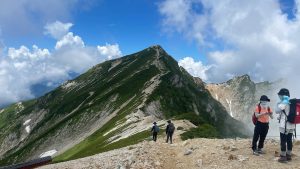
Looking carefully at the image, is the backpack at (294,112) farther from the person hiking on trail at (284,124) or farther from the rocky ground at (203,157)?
the rocky ground at (203,157)

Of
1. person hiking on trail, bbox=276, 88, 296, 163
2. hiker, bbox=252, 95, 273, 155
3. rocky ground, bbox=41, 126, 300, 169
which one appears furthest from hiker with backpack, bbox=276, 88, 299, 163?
hiker, bbox=252, 95, 273, 155

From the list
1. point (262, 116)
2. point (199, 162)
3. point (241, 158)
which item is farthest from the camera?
point (199, 162)

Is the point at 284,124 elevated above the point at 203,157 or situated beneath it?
elevated above

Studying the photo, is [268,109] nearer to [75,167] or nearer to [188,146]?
[188,146]

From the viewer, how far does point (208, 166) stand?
85.8ft

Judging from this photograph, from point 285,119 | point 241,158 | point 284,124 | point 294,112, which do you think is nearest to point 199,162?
point 241,158

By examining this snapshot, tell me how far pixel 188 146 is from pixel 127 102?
141 metres

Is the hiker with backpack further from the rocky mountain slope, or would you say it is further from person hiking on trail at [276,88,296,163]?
the rocky mountain slope

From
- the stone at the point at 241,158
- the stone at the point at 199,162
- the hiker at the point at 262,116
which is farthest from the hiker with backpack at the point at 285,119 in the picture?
the stone at the point at 199,162

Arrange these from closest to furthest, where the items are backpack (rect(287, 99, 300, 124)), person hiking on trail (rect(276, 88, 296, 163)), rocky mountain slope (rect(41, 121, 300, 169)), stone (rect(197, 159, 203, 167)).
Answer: backpack (rect(287, 99, 300, 124)) < person hiking on trail (rect(276, 88, 296, 163)) < rocky mountain slope (rect(41, 121, 300, 169)) < stone (rect(197, 159, 203, 167))

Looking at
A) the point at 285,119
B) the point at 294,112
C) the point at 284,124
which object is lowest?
the point at 284,124

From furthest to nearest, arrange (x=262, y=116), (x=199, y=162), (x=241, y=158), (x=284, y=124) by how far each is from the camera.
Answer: (x=199, y=162) → (x=241, y=158) → (x=262, y=116) → (x=284, y=124)

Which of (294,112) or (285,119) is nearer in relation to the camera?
(294,112)

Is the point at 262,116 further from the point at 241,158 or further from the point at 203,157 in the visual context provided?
the point at 203,157
